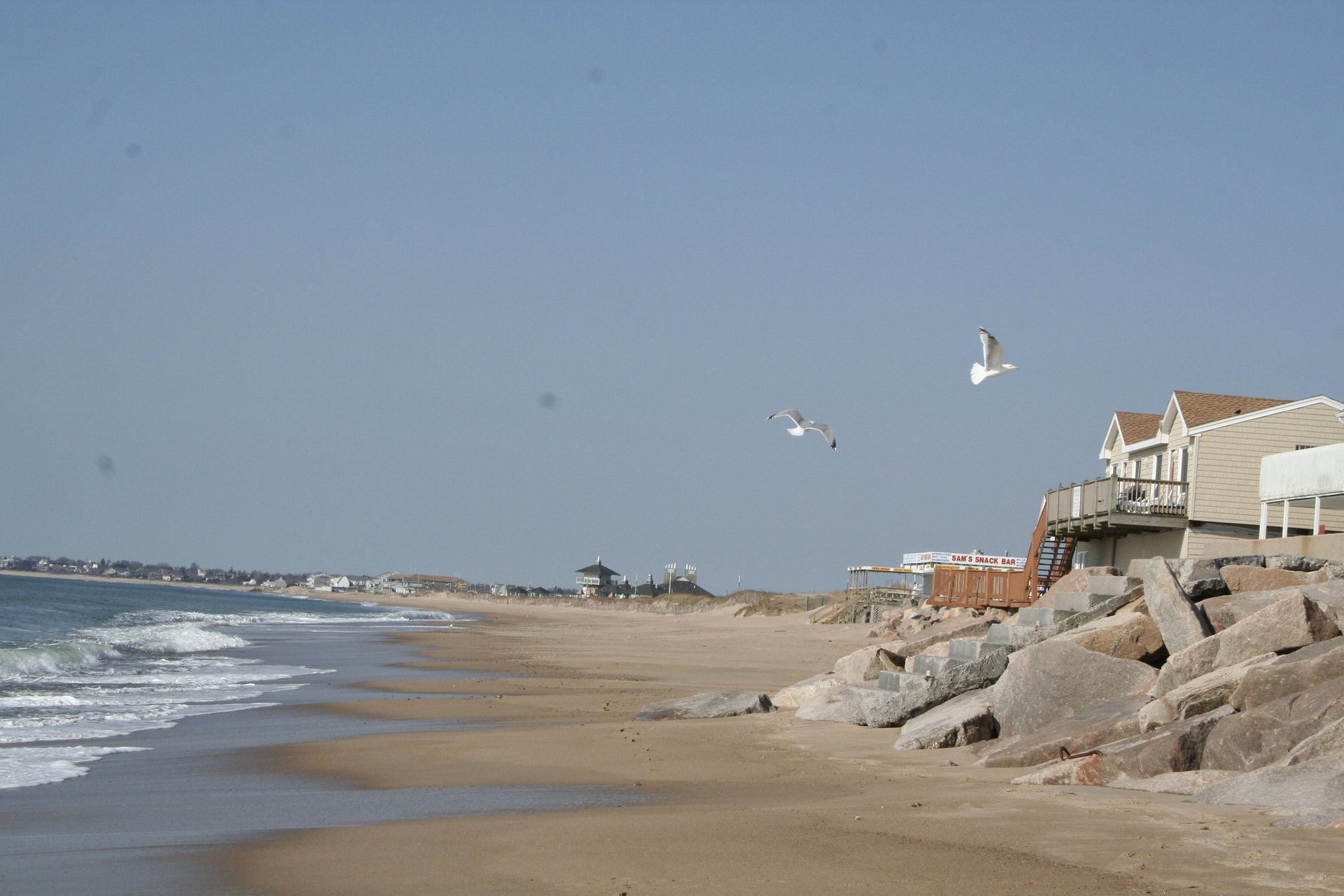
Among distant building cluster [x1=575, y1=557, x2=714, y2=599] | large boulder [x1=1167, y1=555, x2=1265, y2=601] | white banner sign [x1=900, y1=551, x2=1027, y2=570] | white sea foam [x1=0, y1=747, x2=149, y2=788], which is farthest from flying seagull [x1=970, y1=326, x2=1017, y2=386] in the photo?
distant building cluster [x1=575, y1=557, x2=714, y2=599]

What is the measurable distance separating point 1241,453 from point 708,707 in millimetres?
17636

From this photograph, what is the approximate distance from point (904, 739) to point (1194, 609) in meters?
3.12

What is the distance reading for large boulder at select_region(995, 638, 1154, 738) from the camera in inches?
439

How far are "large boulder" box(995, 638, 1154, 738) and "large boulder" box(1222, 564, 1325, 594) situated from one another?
9.84 feet

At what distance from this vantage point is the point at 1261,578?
1351cm

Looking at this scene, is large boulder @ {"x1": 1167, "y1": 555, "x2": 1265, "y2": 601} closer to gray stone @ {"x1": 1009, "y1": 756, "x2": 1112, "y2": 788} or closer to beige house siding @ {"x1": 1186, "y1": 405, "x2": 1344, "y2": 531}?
gray stone @ {"x1": 1009, "y1": 756, "x2": 1112, "y2": 788}

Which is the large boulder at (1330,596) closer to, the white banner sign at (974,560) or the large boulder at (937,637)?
the large boulder at (937,637)

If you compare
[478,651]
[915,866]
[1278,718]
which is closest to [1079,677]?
[1278,718]

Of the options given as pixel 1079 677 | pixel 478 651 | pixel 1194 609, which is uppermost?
pixel 1194 609

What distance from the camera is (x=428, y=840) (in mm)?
7734

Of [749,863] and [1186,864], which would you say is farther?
[749,863]

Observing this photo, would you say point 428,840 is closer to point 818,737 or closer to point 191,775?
point 191,775

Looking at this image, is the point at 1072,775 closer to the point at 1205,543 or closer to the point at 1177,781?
the point at 1177,781

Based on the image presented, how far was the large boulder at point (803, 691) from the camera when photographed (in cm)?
1523
